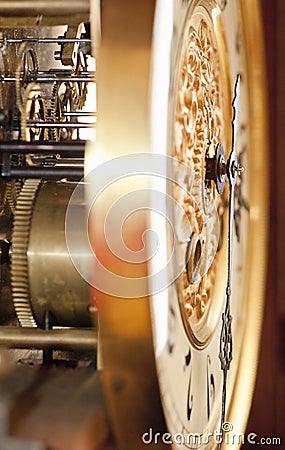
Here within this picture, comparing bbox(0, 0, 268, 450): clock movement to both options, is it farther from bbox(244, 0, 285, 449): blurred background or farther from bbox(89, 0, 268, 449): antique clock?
bbox(244, 0, 285, 449): blurred background

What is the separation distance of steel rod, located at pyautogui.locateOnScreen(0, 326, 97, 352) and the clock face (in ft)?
0.11

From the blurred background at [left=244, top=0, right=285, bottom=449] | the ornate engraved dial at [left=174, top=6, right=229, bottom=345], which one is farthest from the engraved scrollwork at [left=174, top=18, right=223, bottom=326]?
the blurred background at [left=244, top=0, right=285, bottom=449]

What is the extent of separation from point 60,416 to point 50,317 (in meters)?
0.06

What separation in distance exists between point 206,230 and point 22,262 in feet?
0.55

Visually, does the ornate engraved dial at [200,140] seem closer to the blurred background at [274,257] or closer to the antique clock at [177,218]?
the antique clock at [177,218]

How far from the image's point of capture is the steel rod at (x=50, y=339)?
38 centimetres

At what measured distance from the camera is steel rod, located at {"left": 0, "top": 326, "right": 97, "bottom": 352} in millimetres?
383

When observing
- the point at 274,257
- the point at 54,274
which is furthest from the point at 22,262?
the point at 274,257

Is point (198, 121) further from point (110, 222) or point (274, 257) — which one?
point (274, 257)

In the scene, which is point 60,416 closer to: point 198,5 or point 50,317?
point 50,317

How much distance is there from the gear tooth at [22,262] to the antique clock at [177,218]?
0.07 m

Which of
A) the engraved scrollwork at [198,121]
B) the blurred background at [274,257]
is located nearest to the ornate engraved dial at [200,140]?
the engraved scrollwork at [198,121]

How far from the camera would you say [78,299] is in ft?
1.31

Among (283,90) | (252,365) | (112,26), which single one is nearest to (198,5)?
(112,26)
